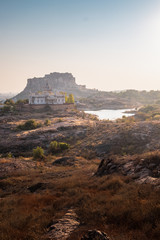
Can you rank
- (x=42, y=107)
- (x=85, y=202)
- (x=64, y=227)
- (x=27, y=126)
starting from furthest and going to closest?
(x=42, y=107) → (x=27, y=126) → (x=85, y=202) → (x=64, y=227)

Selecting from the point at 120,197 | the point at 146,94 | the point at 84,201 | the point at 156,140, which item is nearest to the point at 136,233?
the point at 120,197

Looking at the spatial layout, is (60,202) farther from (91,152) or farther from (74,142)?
(74,142)

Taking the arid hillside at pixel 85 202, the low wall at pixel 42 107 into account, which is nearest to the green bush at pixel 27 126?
the arid hillside at pixel 85 202

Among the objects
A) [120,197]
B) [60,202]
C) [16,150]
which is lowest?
[16,150]

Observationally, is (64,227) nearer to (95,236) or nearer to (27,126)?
(95,236)

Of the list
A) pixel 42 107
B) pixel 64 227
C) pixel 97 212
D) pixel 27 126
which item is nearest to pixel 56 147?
pixel 27 126

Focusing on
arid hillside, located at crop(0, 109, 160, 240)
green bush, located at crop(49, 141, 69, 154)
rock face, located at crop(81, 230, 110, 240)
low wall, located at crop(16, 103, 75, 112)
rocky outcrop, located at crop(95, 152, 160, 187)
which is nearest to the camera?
rock face, located at crop(81, 230, 110, 240)

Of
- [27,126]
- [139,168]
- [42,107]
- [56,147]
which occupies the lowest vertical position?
[56,147]

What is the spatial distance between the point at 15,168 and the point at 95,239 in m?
12.3

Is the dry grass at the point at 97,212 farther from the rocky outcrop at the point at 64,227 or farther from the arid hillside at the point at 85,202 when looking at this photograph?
the rocky outcrop at the point at 64,227

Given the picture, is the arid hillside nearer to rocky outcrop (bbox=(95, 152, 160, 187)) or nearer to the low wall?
rocky outcrop (bbox=(95, 152, 160, 187))

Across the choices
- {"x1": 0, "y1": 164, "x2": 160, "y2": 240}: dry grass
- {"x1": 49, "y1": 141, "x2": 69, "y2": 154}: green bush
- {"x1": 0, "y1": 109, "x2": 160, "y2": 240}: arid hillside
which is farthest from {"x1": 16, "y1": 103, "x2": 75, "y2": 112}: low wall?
{"x1": 0, "y1": 164, "x2": 160, "y2": 240}: dry grass

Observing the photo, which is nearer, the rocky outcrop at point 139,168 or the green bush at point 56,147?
the rocky outcrop at point 139,168

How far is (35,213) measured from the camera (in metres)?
6.33
